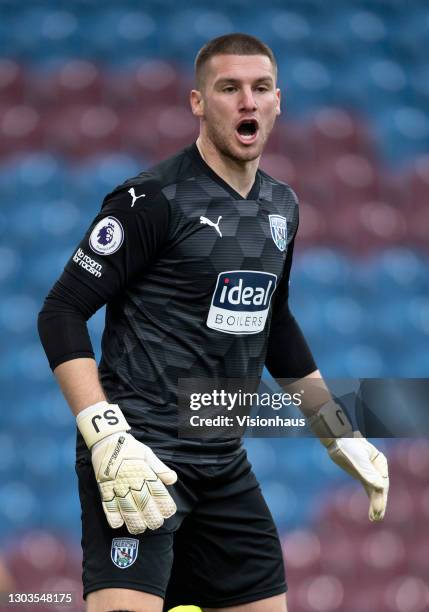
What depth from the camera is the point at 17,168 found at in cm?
418

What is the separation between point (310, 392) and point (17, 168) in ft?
6.60

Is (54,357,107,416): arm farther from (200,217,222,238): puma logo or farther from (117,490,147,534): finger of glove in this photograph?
(200,217,222,238): puma logo

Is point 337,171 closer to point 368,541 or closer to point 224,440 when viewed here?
point 368,541

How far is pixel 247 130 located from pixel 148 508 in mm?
784

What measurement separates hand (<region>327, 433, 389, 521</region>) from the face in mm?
679

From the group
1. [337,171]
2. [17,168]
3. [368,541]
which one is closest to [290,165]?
[337,171]

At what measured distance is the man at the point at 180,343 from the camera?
6.70ft

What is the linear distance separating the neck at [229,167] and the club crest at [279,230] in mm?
86

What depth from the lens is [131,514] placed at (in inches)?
77.7

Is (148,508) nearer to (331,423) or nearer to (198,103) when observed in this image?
(331,423)

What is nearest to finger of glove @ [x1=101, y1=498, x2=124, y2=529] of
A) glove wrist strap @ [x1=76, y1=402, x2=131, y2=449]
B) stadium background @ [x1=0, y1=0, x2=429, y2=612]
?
glove wrist strap @ [x1=76, y1=402, x2=131, y2=449]

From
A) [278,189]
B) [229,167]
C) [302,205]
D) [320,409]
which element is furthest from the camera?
[302,205]

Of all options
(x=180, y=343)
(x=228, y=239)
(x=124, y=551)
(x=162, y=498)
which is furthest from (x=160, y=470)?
(x=228, y=239)

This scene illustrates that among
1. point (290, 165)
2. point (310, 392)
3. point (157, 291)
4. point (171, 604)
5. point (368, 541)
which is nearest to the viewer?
point (157, 291)
